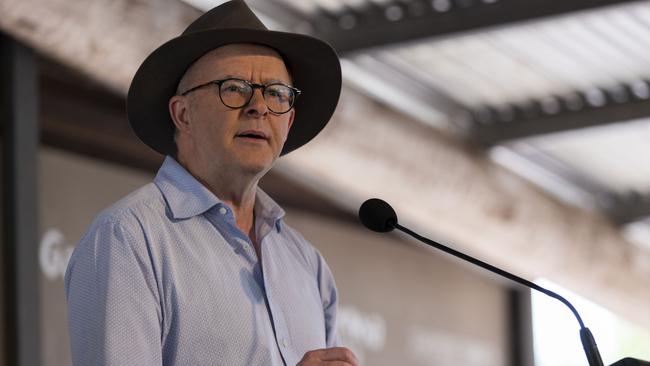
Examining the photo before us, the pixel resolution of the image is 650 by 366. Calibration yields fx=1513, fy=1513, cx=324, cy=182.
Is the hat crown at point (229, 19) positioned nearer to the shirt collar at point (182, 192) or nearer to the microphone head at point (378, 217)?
the shirt collar at point (182, 192)

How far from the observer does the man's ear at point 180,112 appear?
3191 mm

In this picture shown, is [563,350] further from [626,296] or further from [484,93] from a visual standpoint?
[484,93]

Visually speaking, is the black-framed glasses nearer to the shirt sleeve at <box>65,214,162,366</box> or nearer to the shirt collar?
the shirt collar

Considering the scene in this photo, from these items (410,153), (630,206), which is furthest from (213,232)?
(630,206)

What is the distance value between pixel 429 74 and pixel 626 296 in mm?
2804

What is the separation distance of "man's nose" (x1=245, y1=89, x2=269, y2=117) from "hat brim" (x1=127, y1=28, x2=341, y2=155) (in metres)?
0.15

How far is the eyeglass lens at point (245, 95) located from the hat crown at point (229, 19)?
14 centimetres

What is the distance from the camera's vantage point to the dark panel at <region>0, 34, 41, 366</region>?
20.0 ft

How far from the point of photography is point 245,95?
309 cm

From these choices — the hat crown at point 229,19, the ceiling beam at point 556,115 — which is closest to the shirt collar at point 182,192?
the hat crown at point 229,19

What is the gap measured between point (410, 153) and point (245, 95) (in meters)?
4.89

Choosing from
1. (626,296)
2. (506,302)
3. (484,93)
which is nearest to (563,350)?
(506,302)

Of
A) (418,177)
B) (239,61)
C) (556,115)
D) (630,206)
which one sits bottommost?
(630,206)

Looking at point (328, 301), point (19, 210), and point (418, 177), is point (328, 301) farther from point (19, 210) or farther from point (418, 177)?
point (418, 177)
